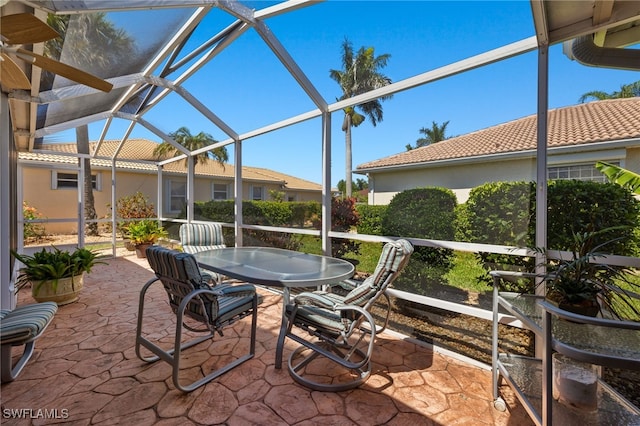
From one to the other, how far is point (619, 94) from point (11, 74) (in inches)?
199

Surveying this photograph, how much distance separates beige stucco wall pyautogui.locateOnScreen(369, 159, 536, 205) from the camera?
2676 millimetres

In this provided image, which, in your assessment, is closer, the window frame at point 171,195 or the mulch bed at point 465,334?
the mulch bed at point 465,334

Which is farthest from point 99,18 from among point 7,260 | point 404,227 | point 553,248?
point 553,248

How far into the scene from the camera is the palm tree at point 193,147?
677cm

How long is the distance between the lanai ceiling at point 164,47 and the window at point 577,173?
2.55 feet

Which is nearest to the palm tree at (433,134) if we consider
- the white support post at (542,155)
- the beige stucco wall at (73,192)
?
the white support post at (542,155)

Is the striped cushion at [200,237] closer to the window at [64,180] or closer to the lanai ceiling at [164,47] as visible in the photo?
the lanai ceiling at [164,47]

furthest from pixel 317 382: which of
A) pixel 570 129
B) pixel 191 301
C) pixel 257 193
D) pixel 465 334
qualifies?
pixel 257 193

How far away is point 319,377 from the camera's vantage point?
2.52 m

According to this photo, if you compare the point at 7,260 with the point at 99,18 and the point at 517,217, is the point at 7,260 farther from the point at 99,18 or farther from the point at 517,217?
the point at 517,217

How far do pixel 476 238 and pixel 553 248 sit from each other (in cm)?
61

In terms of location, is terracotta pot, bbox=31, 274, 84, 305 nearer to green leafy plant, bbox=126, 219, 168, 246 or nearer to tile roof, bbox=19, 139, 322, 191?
tile roof, bbox=19, 139, 322, 191

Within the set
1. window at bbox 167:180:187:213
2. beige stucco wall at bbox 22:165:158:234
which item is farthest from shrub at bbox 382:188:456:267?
beige stucco wall at bbox 22:165:158:234

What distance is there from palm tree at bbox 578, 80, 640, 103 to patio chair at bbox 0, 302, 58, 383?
4.94 m
